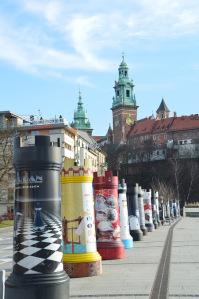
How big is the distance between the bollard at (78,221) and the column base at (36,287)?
439 centimetres

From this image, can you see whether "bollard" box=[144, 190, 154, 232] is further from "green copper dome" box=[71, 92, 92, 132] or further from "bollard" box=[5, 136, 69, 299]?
"green copper dome" box=[71, 92, 92, 132]

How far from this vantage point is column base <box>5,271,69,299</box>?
27.8 ft

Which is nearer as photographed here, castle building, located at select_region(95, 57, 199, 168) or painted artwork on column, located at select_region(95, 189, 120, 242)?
painted artwork on column, located at select_region(95, 189, 120, 242)

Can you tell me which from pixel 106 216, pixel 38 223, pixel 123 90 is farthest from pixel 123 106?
pixel 38 223

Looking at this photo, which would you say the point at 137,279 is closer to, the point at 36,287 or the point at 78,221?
the point at 78,221

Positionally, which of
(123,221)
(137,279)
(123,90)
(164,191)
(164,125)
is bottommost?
(137,279)

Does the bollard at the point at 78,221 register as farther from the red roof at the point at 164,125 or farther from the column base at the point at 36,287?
the red roof at the point at 164,125

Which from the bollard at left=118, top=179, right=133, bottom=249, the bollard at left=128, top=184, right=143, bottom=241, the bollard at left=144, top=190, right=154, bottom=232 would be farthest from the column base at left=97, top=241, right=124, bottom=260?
the bollard at left=144, top=190, right=154, bottom=232

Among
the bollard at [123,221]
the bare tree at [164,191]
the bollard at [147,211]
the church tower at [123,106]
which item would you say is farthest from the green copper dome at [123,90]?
the bollard at [123,221]

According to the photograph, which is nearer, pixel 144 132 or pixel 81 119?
pixel 81 119

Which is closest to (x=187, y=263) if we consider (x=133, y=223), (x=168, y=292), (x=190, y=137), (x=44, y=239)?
(x=168, y=292)

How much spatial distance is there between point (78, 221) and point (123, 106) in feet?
529

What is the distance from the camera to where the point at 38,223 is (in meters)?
8.88

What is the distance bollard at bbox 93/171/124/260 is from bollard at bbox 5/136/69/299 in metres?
7.78
